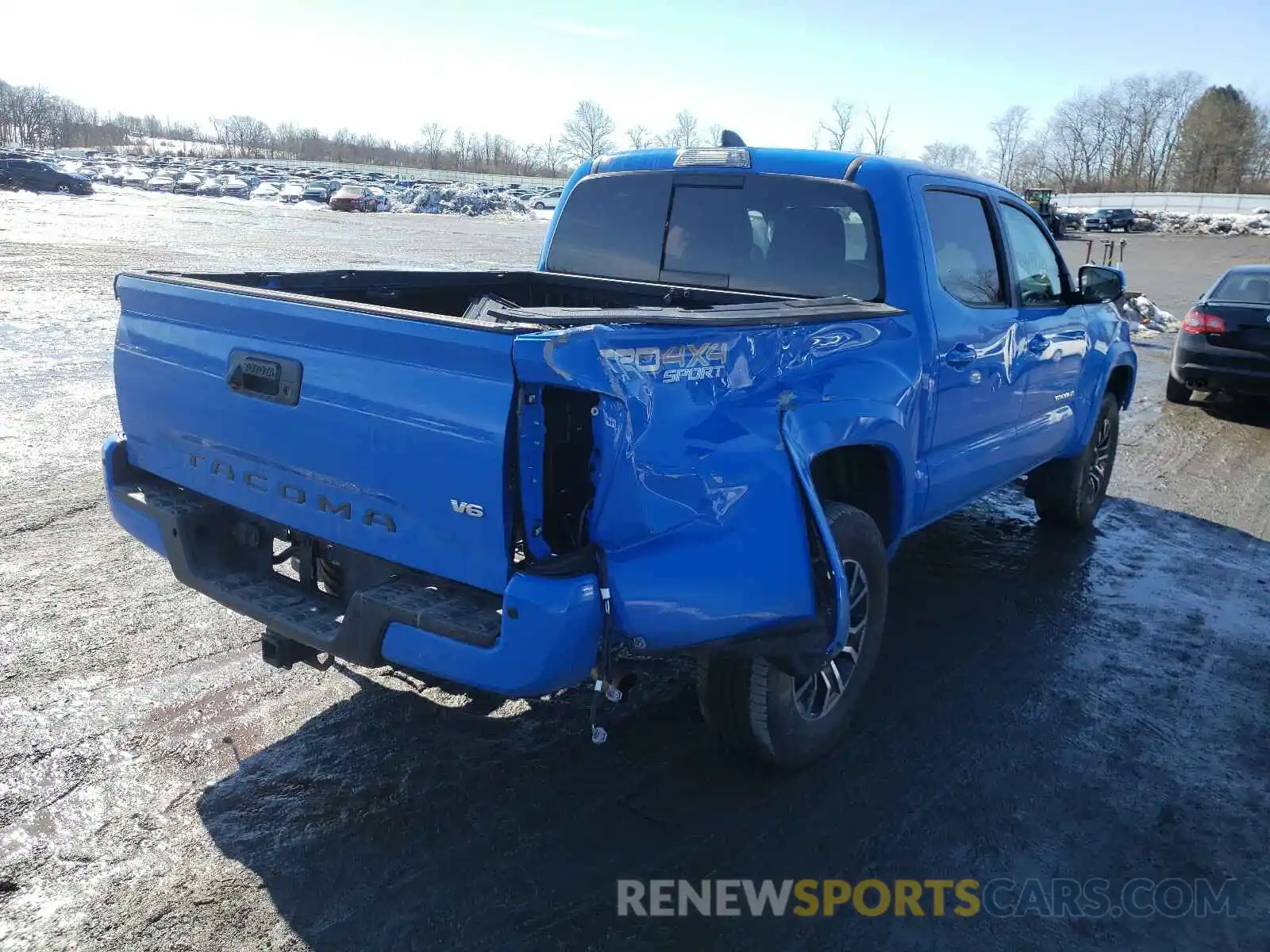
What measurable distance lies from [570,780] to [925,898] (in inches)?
46.6

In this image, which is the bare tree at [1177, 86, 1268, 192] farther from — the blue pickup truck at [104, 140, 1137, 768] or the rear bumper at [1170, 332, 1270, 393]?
the blue pickup truck at [104, 140, 1137, 768]

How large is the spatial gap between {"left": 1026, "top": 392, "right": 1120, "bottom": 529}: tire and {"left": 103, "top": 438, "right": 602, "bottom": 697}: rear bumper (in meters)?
4.56

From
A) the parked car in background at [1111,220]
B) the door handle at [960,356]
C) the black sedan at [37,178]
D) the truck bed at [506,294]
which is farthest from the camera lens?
the parked car in background at [1111,220]

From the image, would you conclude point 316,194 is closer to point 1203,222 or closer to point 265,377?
point 1203,222

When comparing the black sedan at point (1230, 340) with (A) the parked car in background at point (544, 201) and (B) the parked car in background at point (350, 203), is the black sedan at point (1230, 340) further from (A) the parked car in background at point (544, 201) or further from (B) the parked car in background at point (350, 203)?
(A) the parked car in background at point (544, 201)

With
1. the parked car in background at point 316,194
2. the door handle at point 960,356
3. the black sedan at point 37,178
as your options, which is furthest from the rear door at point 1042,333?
the parked car in background at point 316,194

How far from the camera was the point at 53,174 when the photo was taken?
1833 inches

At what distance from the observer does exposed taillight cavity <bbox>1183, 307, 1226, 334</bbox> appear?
10250mm

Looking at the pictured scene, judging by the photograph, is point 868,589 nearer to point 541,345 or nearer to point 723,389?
point 723,389

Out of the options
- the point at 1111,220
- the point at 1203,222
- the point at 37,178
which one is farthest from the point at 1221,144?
the point at 37,178

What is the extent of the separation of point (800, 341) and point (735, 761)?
1495 mm

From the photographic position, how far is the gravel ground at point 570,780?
2670mm

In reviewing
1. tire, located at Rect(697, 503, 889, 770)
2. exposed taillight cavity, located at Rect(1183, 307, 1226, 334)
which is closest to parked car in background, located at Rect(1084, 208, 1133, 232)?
exposed taillight cavity, located at Rect(1183, 307, 1226, 334)

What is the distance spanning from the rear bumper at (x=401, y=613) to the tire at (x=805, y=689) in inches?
26.5
